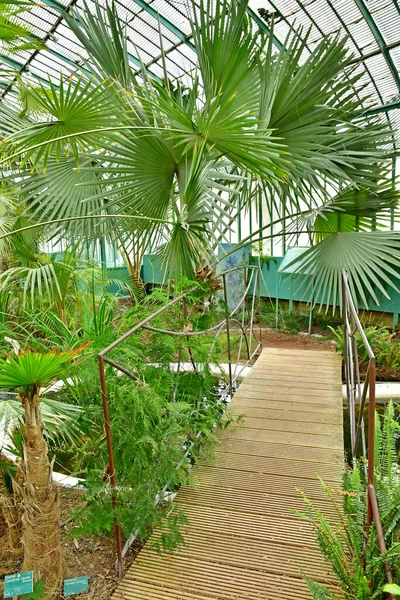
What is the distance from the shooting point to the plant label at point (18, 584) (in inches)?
59.8

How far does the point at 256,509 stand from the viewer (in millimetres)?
2207

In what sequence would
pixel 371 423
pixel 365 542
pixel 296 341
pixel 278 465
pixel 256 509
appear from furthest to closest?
1. pixel 296 341
2. pixel 278 465
3. pixel 256 509
4. pixel 365 542
5. pixel 371 423

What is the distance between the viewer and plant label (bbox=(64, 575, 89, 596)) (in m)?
1.65

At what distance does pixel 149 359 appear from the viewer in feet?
8.53

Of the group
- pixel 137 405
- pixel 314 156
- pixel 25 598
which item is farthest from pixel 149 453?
pixel 314 156

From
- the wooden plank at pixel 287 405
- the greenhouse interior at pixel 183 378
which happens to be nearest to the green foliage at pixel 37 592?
the greenhouse interior at pixel 183 378

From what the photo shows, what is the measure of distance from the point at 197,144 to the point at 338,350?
11.2 ft

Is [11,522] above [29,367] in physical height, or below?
below

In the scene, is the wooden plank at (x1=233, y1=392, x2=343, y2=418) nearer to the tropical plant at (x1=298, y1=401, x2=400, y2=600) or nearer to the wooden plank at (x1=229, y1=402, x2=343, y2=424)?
the wooden plank at (x1=229, y1=402, x2=343, y2=424)

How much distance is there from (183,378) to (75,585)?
1.36 m

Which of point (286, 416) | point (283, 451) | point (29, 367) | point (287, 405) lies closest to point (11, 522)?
point (29, 367)

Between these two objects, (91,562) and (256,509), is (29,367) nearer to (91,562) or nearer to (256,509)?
(91,562)

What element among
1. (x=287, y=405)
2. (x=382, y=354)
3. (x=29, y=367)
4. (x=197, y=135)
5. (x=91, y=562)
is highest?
(x=197, y=135)

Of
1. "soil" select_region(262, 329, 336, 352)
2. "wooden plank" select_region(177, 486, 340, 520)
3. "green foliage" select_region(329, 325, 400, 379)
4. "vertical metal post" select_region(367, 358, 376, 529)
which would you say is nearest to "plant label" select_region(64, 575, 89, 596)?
"wooden plank" select_region(177, 486, 340, 520)
